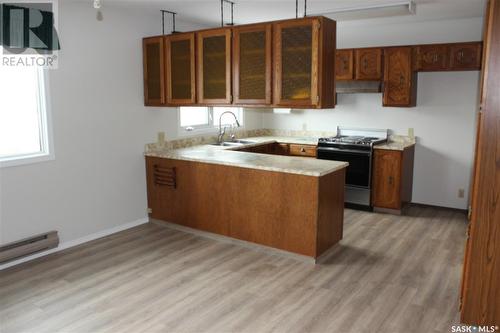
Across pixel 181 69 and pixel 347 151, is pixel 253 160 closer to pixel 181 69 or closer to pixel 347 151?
pixel 181 69

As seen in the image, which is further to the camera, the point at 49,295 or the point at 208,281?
the point at 208,281

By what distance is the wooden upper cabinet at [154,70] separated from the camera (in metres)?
4.61

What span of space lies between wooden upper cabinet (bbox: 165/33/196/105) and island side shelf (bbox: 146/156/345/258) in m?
0.71

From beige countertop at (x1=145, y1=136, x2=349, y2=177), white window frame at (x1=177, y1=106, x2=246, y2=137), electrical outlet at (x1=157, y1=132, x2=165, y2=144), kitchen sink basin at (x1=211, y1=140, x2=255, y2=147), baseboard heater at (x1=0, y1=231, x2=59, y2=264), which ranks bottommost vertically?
baseboard heater at (x1=0, y1=231, x2=59, y2=264)

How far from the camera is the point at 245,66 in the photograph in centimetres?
408

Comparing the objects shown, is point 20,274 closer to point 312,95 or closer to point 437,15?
point 312,95

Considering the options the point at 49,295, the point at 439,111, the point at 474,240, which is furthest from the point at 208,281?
the point at 439,111

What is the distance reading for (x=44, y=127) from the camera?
3867mm

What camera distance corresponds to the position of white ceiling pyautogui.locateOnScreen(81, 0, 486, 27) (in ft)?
13.5

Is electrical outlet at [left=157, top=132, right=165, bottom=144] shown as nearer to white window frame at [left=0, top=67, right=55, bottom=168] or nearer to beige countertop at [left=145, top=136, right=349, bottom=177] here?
beige countertop at [left=145, top=136, right=349, bottom=177]

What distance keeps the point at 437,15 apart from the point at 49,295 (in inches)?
195

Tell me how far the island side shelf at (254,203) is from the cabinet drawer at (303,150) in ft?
5.72

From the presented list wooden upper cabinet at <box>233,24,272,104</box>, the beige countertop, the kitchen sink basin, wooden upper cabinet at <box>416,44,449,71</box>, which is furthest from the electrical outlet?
wooden upper cabinet at <box>416,44,449,71</box>

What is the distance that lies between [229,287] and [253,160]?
1380mm
